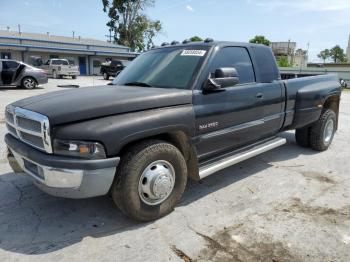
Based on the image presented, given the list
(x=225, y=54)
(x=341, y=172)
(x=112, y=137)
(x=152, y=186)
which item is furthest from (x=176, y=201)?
(x=341, y=172)

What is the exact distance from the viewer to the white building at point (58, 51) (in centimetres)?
3478

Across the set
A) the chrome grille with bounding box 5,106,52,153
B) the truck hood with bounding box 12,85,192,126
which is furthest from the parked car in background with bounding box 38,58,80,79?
the truck hood with bounding box 12,85,192,126

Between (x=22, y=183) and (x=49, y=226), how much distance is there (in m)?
1.33

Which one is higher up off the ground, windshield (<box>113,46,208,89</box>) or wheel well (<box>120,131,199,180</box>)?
windshield (<box>113,46,208,89</box>)

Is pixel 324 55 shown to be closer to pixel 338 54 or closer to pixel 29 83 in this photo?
pixel 338 54

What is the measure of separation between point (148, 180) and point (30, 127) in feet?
4.06

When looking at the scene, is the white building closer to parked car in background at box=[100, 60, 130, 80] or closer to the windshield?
parked car in background at box=[100, 60, 130, 80]

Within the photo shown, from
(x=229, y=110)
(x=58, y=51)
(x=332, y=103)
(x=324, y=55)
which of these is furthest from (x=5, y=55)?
(x=324, y=55)

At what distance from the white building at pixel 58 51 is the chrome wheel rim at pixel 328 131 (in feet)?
104

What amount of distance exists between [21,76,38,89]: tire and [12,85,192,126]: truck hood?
49.9 ft

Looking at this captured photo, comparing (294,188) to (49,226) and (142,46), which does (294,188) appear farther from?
(142,46)

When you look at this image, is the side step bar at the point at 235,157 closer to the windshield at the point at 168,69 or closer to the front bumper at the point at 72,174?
the windshield at the point at 168,69

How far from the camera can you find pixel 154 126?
316cm

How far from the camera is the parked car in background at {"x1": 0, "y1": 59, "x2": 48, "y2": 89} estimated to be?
16328 mm
